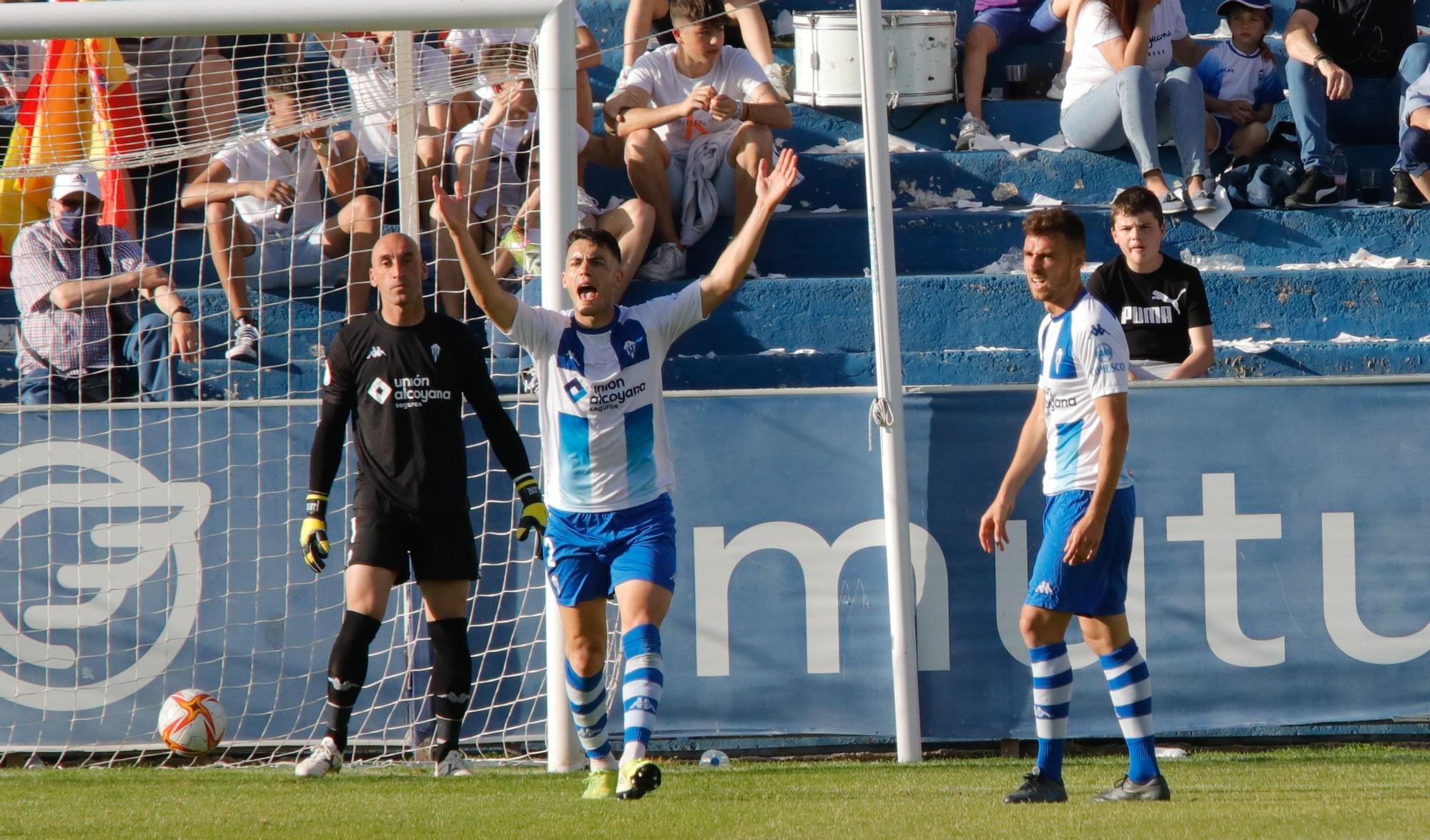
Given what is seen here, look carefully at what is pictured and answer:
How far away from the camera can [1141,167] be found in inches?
336

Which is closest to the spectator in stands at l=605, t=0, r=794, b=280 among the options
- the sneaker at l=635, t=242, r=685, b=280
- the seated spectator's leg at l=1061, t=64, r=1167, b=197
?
the sneaker at l=635, t=242, r=685, b=280

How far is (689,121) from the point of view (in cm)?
858

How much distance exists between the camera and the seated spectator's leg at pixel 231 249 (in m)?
7.64

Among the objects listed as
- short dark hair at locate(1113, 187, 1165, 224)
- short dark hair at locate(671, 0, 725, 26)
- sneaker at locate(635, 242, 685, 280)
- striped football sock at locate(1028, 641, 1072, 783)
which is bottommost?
striped football sock at locate(1028, 641, 1072, 783)

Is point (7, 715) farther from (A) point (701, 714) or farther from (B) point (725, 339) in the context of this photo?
(B) point (725, 339)

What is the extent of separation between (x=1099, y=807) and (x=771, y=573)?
2.03 meters

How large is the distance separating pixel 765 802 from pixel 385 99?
397 cm

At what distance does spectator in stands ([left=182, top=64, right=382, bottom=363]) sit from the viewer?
299 inches

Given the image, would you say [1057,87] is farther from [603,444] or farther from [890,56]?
[603,444]

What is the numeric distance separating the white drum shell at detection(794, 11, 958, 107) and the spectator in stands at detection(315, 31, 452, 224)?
7.94 feet

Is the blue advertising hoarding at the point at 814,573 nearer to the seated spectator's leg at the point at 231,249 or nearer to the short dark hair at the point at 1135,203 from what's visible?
the short dark hair at the point at 1135,203

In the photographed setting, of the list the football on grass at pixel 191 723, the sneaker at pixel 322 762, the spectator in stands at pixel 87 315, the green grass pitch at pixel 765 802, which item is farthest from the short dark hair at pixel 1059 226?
the spectator in stands at pixel 87 315

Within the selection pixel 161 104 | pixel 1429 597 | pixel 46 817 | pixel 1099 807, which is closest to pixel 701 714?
pixel 1099 807

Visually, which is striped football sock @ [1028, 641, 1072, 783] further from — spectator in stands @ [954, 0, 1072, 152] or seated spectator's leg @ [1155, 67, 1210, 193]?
spectator in stands @ [954, 0, 1072, 152]
